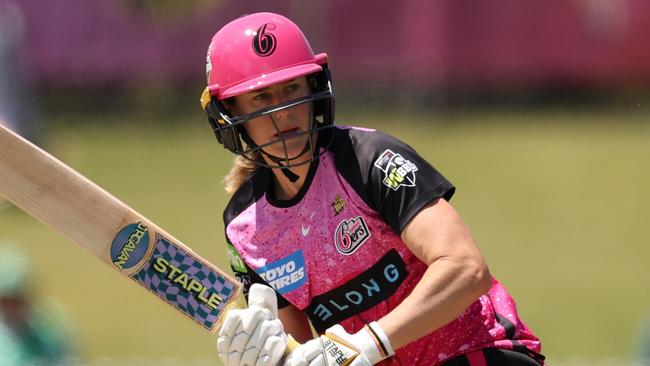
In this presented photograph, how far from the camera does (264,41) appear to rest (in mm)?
3553

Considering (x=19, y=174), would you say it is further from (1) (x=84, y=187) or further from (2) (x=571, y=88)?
(2) (x=571, y=88)

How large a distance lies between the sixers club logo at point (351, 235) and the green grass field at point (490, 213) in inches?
167

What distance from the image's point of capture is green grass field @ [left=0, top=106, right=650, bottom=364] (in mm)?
8641

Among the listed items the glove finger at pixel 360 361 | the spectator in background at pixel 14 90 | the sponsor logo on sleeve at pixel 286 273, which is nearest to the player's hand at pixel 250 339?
the glove finger at pixel 360 361

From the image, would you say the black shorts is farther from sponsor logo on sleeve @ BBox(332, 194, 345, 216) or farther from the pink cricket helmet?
the pink cricket helmet

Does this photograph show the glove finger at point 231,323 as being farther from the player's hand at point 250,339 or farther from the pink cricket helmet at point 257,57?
the pink cricket helmet at point 257,57

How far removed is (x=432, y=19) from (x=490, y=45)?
0.85 meters

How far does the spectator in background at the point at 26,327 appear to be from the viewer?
6.66 meters

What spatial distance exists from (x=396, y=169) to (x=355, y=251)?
11.4 inches

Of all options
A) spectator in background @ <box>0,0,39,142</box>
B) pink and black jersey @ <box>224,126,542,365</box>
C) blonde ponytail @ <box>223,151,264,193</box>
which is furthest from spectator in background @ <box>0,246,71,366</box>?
spectator in background @ <box>0,0,39,142</box>

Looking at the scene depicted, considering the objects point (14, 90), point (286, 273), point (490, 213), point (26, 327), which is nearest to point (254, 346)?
point (286, 273)

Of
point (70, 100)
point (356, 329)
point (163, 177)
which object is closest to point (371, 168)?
point (356, 329)

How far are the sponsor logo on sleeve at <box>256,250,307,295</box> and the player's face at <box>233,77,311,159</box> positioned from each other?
30cm

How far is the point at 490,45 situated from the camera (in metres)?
16.5
